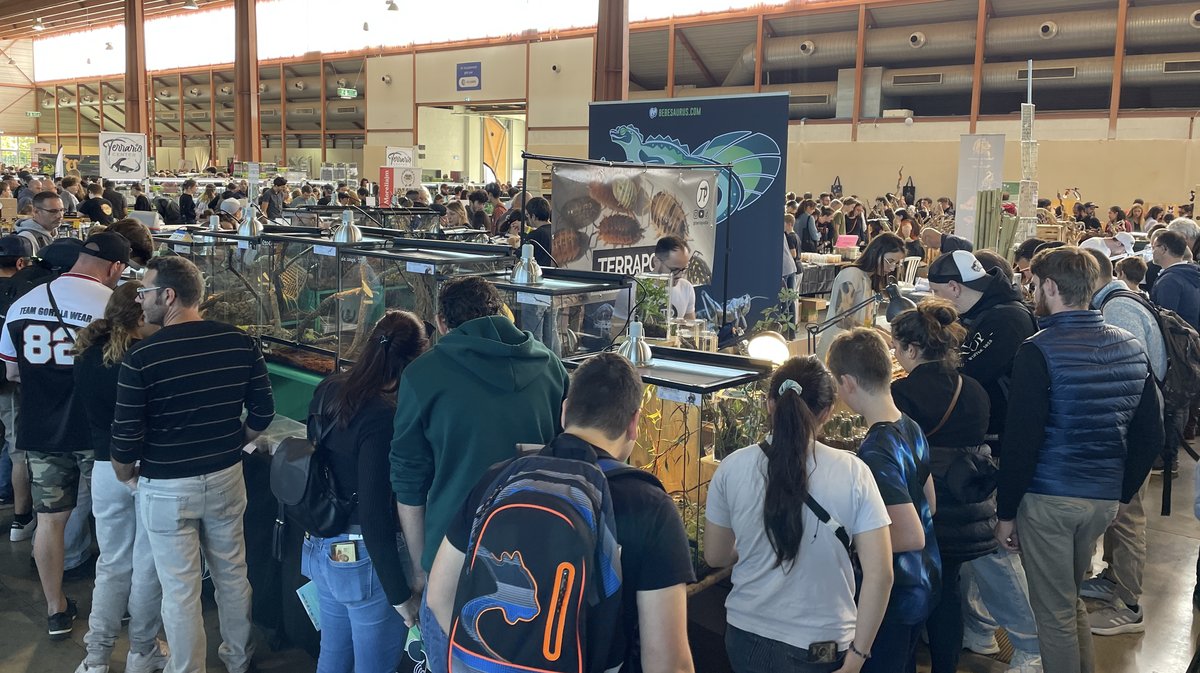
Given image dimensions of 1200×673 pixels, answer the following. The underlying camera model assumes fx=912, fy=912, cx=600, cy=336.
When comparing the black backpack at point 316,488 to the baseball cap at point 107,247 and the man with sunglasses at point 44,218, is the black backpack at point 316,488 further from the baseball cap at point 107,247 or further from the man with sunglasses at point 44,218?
the man with sunglasses at point 44,218

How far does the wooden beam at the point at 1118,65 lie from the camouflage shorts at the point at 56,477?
20.6 meters

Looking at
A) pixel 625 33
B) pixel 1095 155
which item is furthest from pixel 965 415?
pixel 1095 155

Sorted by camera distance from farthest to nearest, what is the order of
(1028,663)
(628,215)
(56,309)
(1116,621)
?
1. (628,215)
2. (1116,621)
3. (56,309)
4. (1028,663)

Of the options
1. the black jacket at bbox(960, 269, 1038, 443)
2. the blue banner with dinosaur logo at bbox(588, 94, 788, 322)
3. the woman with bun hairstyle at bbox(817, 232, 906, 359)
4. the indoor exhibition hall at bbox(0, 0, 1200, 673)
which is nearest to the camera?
the indoor exhibition hall at bbox(0, 0, 1200, 673)

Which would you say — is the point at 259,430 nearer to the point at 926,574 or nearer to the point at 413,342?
the point at 413,342

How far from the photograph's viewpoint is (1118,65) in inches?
746

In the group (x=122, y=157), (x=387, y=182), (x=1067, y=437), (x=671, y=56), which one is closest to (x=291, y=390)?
(x=1067, y=437)

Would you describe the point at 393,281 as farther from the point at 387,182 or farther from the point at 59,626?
the point at 387,182

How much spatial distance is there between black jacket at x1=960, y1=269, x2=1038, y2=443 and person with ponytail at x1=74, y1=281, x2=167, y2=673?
3.25 metres

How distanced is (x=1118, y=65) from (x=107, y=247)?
20.5m

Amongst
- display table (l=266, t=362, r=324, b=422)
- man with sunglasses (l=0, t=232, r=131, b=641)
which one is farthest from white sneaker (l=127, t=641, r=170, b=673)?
display table (l=266, t=362, r=324, b=422)

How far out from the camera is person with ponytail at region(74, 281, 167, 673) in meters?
3.34

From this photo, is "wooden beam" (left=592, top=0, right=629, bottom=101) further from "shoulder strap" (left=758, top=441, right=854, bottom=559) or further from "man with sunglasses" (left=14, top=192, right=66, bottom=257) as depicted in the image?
"shoulder strap" (left=758, top=441, right=854, bottom=559)

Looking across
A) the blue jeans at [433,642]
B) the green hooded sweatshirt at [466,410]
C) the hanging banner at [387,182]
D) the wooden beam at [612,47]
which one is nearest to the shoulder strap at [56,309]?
the green hooded sweatshirt at [466,410]
